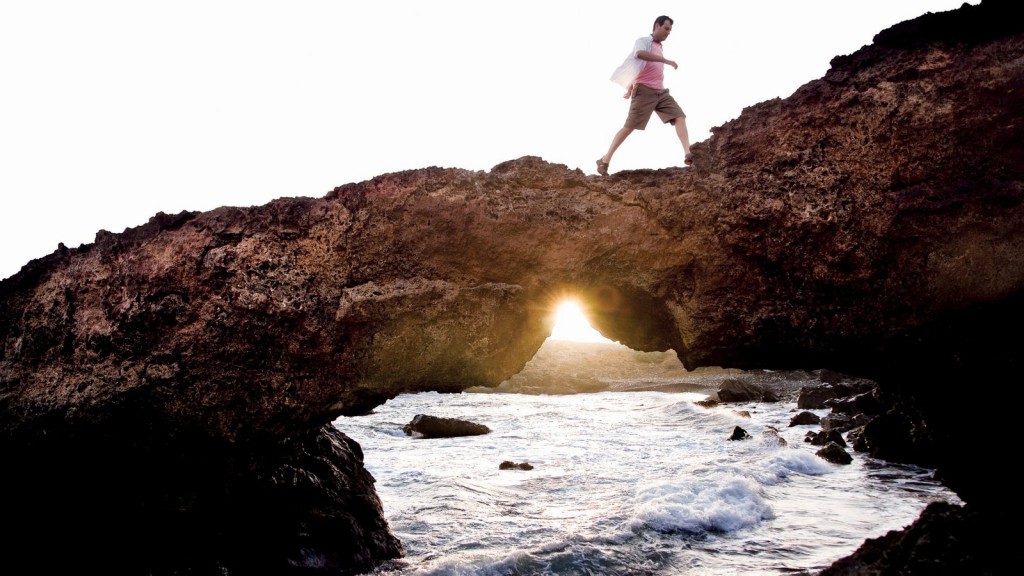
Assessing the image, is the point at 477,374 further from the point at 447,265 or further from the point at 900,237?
the point at 900,237

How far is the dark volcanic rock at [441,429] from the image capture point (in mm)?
17062

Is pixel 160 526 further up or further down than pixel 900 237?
further down

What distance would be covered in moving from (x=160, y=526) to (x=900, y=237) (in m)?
5.93

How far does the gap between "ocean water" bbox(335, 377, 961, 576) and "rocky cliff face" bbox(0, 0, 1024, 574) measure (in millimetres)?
2111

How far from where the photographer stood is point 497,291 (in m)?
4.46

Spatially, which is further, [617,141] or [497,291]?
[617,141]

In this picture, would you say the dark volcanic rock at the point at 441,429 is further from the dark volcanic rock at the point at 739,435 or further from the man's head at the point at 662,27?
the man's head at the point at 662,27

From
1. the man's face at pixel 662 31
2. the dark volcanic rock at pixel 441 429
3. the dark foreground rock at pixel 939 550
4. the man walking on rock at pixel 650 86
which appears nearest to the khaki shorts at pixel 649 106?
the man walking on rock at pixel 650 86

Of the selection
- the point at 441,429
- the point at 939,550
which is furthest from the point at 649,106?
the point at 441,429

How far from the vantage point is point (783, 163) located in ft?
13.6

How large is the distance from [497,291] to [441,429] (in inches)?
530

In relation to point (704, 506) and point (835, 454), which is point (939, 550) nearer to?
point (704, 506)

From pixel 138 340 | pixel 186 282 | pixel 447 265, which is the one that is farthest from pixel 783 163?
pixel 138 340

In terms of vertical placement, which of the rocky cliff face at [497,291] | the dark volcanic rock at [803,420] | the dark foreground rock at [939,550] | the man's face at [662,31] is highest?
the man's face at [662,31]
